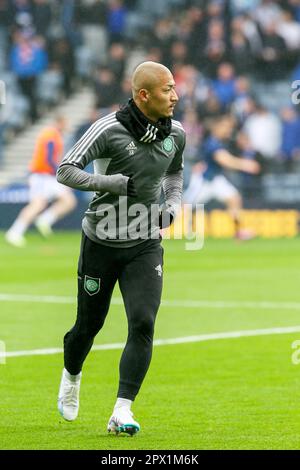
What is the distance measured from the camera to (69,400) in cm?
864

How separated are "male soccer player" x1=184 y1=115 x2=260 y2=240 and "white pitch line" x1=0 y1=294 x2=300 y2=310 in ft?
38.1

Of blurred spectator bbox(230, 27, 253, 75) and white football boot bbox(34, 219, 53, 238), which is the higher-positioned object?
blurred spectator bbox(230, 27, 253, 75)

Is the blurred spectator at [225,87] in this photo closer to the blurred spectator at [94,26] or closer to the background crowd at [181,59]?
the background crowd at [181,59]

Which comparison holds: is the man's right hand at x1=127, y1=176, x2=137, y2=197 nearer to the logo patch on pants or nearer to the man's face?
the man's face

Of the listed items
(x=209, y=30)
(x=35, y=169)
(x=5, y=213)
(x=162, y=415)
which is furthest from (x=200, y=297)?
(x=209, y=30)

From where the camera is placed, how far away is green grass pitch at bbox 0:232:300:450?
8.14 meters

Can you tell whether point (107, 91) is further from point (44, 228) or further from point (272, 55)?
point (44, 228)

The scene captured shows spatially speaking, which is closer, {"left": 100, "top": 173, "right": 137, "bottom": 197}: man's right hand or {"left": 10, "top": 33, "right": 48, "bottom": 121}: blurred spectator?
{"left": 100, "top": 173, "right": 137, "bottom": 197}: man's right hand

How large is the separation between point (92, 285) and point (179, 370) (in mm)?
2895

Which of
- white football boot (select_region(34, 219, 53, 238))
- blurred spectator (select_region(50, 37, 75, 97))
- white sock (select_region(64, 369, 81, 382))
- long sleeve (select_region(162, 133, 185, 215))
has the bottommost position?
white sock (select_region(64, 369, 81, 382))

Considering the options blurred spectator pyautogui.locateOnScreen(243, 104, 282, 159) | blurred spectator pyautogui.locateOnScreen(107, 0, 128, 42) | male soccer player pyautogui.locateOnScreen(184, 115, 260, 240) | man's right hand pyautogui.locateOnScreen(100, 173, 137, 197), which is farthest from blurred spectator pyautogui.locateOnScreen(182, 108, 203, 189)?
man's right hand pyautogui.locateOnScreen(100, 173, 137, 197)

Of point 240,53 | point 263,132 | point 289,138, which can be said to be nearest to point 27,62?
point 240,53

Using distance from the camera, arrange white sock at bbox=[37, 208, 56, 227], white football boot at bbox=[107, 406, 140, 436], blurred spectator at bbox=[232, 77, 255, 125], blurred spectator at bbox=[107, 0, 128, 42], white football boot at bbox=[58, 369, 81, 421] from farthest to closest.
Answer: blurred spectator at bbox=[107, 0, 128, 42] < blurred spectator at bbox=[232, 77, 255, 125] < white sock at bbox=[37, 208, 56, 227] < white football boot at bbox=[58, 369, 81, 421] < white football boot at bbox=[107, 406, 140, 436]

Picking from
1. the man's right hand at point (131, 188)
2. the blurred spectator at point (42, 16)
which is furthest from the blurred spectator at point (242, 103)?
the man's right hand at point (131, 188)
